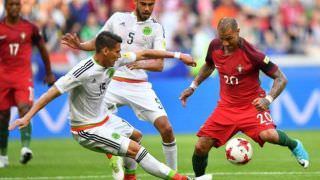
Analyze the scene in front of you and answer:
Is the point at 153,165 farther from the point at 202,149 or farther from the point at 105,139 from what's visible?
the point at 202,149

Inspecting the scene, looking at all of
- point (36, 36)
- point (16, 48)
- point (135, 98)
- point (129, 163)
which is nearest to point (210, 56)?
point (135, 98)

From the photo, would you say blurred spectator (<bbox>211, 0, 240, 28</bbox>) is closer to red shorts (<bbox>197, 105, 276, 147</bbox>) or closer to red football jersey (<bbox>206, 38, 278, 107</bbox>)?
red football jersey (<bbox>206, 38, 278, 107</bbox>)

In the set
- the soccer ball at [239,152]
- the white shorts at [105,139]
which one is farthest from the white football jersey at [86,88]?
the soccer ball at [239,152]

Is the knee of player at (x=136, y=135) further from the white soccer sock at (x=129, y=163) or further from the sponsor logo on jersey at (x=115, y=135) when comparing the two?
the sponsor logo on jersey at (x=115, y=135)

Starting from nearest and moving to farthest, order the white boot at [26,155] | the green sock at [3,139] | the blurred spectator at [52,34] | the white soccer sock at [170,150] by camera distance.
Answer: the white soccer sock at [170,150], the white boot at [26,155], the green sock at [3,139], the blurred spectator at [52,34]

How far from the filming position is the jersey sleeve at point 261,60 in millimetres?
12250

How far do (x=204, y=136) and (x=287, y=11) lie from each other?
1610 cm

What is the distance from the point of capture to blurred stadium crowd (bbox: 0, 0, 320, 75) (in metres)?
24.3

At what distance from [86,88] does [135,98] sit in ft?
6.57

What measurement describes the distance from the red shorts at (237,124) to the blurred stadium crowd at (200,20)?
11.3m

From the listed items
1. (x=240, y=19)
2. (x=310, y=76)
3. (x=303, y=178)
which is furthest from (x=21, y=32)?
(x=240, y=19)

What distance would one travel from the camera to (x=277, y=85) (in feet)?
40.1

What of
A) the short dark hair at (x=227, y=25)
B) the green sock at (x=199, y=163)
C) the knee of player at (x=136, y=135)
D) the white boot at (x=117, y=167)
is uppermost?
the short dark hair at (x=227, y=25)

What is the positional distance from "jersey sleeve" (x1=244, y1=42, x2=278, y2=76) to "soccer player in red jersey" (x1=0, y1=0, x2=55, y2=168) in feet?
15.0
